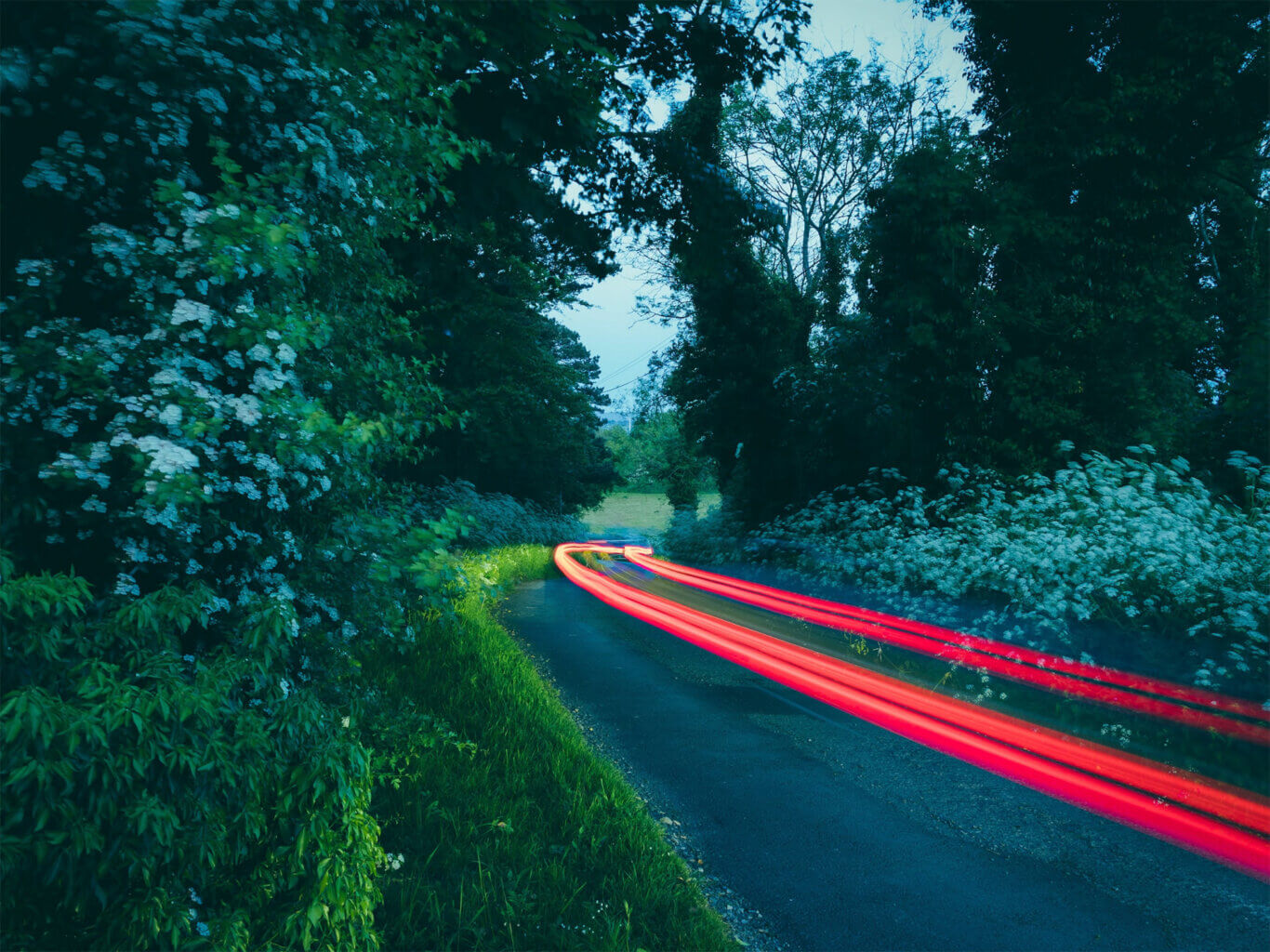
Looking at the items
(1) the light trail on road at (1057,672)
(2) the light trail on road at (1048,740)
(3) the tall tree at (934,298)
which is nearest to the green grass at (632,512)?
(3) the tall tree at (934,298)

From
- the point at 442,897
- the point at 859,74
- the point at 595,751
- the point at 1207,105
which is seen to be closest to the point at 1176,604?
the point at 595,751

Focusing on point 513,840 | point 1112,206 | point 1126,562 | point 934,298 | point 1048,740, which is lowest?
point 513,840

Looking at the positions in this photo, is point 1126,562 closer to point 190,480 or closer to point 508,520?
point 190,480

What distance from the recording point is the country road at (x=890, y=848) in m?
3.66

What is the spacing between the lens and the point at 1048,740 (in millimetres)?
5910

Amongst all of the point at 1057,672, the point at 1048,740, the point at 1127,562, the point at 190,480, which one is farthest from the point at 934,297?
the point at 190,480

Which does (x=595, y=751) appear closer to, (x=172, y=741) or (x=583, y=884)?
(x=583, y=884)

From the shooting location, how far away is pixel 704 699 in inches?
305

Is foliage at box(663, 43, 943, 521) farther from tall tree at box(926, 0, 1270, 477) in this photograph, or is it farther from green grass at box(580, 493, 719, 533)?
green grass at box(580, 493, 719, 533)

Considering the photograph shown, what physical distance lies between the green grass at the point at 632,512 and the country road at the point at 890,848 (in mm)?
42552

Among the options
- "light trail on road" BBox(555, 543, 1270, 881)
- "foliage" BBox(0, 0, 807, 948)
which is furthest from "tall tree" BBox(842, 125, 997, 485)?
"foliage" BBox(0, 0, 807, 948)

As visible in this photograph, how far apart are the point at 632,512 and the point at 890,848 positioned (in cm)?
7484

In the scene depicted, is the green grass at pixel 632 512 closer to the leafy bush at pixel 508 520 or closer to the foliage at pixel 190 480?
the leafy bush at pixel 508 520

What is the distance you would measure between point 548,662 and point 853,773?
4.88 meters
